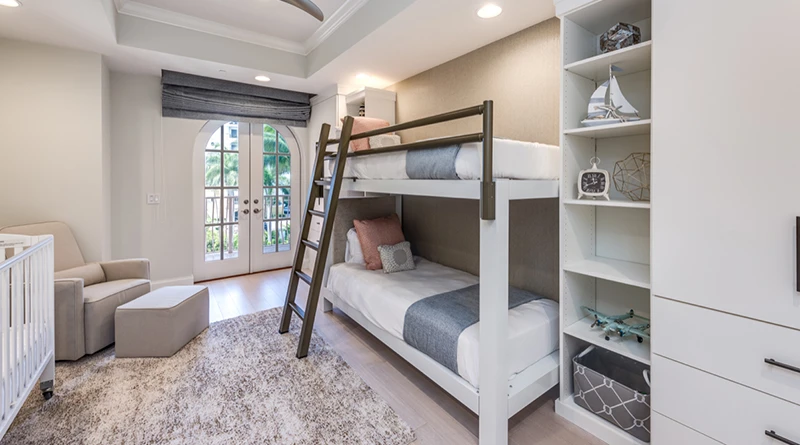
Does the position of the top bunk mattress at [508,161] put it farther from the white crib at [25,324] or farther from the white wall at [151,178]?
the white wall at [151,178]

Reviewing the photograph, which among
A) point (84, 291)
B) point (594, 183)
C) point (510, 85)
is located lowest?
point (84, 291)

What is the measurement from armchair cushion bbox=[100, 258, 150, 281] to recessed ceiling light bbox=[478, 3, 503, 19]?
319 centimetres

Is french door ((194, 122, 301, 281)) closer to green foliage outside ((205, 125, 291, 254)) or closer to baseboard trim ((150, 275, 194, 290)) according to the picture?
green foliage outside ((205, 125, 291, 254))

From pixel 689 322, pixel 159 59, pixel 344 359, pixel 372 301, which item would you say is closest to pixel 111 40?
pixel 159 59

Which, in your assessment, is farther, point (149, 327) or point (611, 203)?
point (149, 327)

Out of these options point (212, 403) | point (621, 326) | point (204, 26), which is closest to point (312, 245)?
point (212, 403)

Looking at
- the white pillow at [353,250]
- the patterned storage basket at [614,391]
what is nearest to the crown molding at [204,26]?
the white pillow at [353,250]

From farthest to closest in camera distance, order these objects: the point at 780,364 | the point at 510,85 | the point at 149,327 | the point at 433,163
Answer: the point at 510,85
the point at 149,327
the point at 433,163
the point at 780,364

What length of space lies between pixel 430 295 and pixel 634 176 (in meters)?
1.34

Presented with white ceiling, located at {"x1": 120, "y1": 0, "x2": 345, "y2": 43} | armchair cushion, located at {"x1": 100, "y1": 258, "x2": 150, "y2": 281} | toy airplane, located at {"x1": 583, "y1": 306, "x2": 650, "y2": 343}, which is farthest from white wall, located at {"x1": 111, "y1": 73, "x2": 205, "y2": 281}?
toy airplane, located at {"x1": 583, "y1": 306, "x2": 650, "y2": 343}

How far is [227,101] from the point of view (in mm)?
3854

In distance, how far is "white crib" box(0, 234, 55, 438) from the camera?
1401 millimetres

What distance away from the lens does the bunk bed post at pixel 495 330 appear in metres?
1.55

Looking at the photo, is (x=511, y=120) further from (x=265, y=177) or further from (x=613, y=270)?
(x=265, y=177)
